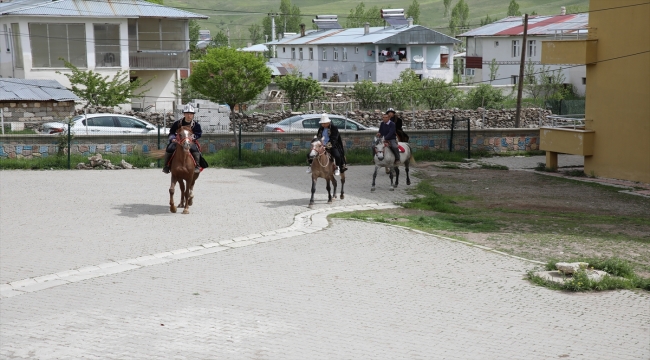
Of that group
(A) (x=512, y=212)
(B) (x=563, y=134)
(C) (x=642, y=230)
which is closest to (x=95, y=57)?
(B) (x=563, y=134)

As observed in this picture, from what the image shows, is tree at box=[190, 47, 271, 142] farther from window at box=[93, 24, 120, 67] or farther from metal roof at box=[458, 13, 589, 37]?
metal roof at box=[458, 13, 589, 37]

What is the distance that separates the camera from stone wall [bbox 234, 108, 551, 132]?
41381 millimetres

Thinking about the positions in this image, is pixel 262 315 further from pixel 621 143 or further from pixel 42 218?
pixel 621 143

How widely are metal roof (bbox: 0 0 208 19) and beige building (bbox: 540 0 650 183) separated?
27.1 m

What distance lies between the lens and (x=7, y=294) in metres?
11.1

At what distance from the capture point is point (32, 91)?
38688 millimetres

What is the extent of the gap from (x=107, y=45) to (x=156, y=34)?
171 inches

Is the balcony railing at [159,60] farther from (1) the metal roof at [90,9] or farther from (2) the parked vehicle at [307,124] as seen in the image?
(2) the parked vehicle at [307,124]

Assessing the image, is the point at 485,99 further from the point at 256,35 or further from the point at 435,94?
the point at 256,35

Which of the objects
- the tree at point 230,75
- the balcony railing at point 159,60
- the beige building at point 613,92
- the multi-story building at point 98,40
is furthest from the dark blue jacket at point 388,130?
the balcony railing at point 159,60

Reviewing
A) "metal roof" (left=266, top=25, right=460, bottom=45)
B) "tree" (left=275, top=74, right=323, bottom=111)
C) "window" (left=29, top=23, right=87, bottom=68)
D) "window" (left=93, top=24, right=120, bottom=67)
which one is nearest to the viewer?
"window" (left=29, top=23, right=87, bottom=68)

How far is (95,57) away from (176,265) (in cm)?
3735

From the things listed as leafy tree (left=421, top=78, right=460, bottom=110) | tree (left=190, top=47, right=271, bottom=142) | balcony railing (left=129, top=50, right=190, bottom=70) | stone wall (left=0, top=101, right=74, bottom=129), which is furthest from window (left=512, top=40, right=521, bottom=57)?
stone wall (left=0, top=101, right=74, bottom=129)

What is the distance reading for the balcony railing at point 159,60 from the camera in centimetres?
4928
